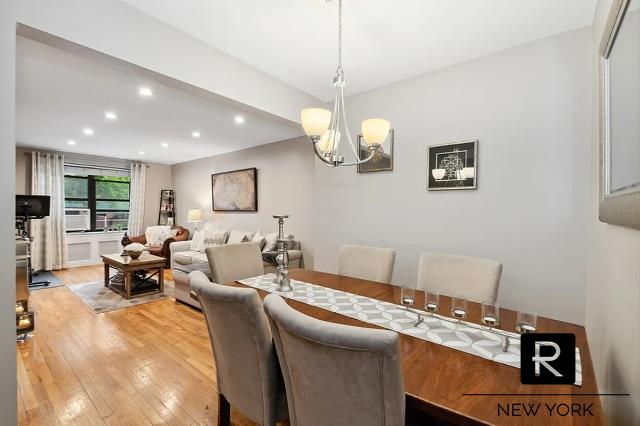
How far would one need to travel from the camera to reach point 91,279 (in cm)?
484

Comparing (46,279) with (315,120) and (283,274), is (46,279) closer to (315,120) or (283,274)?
(283,274)

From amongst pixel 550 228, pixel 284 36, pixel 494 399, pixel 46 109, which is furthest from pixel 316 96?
pixel 46 109

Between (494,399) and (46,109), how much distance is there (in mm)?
4835

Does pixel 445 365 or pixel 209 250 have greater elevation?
pixel 209 250

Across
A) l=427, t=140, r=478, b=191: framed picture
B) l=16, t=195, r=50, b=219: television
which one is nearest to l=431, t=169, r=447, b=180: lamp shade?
l=427, t=140, r=478, b=191: framed picture

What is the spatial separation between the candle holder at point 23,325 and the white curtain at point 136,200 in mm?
4191

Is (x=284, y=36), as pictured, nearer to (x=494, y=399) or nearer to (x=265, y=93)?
(x=265, y=93)

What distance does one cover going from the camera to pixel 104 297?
389 cm

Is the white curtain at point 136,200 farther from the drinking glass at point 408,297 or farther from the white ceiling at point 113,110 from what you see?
the drinking glass at point 408,297

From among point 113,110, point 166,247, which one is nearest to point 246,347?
point 113,110

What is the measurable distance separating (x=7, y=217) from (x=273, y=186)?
385 centimetres

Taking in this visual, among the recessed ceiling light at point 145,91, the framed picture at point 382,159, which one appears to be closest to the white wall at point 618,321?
the framed picture at point 382,159

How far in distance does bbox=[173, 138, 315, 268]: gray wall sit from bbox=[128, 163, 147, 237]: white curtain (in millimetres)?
1256

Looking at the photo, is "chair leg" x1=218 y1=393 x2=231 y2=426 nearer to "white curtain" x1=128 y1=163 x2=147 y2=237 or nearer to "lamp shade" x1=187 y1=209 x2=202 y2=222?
Result: "lamp shade" x1=187 y1=209 x2=202 y2=222
